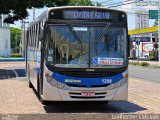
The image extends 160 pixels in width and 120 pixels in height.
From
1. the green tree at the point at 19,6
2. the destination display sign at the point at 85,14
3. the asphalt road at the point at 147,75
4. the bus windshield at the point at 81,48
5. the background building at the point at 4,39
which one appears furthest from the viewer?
the background building at the point at 4,39

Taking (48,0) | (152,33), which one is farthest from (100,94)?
(152,33)

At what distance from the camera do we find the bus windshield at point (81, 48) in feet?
41.2

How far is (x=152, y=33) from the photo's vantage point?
76.5m

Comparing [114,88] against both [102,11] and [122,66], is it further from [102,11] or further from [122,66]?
[102,11]

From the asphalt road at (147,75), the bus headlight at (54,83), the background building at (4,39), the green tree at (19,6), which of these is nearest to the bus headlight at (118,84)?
the bus headlight at (54,83)

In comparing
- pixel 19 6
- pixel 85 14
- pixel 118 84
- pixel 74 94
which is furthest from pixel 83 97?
pixel 19 6

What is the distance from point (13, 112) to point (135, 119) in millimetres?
3666

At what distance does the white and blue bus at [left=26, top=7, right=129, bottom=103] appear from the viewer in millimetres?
12445

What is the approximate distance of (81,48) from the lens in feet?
41.5

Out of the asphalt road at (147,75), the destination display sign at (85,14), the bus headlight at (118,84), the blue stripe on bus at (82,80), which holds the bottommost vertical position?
the asphalt road at (147,75)

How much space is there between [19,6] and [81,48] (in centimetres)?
1810

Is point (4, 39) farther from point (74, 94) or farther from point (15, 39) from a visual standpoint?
point (74, 94)

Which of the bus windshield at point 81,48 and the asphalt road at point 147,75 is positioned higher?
the bus windshield at point 81,48

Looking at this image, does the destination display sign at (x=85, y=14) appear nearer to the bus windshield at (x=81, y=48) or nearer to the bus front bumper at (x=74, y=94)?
the bus windshield at (x=81, y=48)
